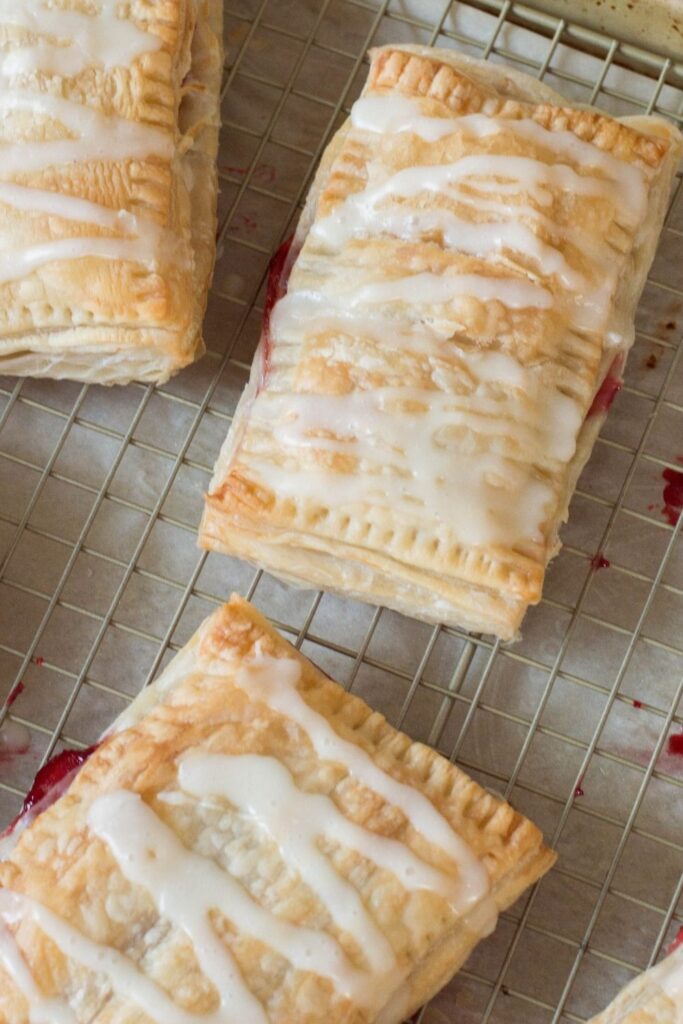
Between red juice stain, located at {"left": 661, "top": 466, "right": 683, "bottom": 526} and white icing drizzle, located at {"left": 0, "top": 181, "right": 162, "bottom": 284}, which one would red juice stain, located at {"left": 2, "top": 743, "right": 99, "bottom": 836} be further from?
red juice stain, located at {"left": 661, "top": 466, "right": 683, "bottom": 526}

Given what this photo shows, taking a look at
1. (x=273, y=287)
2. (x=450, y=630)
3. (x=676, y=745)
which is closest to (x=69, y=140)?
(x=273, y=287)

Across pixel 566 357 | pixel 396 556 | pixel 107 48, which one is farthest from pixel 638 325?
pixel 107 48

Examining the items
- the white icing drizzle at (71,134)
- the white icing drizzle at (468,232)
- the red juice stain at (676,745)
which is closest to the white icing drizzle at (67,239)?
the white icing drizzle at (71,134)

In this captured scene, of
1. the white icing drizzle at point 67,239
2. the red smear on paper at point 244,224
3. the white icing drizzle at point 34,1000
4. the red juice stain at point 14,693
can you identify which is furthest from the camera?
the red smear on paper at point 244,224

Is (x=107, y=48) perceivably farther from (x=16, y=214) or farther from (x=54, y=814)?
(x=54, y=814)

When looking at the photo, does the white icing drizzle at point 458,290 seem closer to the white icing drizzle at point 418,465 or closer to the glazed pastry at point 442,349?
the glazed pastry at point 442,349
